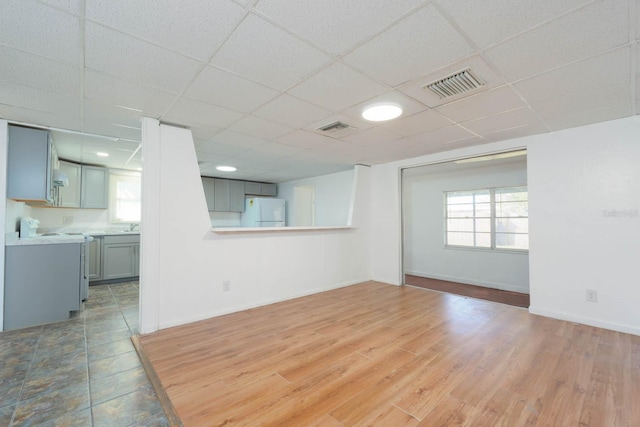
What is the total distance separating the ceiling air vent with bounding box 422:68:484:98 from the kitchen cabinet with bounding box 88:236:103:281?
18.4 feet

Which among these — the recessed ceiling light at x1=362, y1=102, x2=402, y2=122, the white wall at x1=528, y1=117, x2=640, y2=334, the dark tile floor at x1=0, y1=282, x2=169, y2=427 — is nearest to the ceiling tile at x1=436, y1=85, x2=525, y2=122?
the recessed ceiling light at x1=362, y1=102, x2=402, y2=122

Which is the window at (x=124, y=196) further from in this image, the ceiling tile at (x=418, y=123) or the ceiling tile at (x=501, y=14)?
the ceiling tile at (x=501, y=14)

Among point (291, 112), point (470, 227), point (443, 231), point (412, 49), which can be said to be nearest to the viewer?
point (412, 49)

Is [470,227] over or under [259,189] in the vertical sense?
under

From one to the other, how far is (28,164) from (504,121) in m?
5.24

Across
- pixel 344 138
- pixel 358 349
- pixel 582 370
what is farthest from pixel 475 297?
pixel 344 138

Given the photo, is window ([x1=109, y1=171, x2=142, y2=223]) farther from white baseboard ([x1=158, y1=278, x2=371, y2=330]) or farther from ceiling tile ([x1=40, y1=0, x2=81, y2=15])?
ceiling tile ([x1=40, y1=0, x2=81, y2=15])

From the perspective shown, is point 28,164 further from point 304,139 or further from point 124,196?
point 304,139

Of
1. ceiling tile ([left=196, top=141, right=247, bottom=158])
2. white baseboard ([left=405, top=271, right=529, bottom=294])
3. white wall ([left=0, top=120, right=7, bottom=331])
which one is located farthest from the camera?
white baseboard ([left=405, top=271, right=529, bottom=294])

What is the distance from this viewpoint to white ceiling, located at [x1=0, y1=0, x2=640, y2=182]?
143 centimetres

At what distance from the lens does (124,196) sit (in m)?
5.68

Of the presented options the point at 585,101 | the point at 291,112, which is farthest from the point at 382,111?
the point at 585,101

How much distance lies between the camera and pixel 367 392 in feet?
6.09

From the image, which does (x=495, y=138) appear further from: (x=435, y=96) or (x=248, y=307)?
(x=248, y=307)
